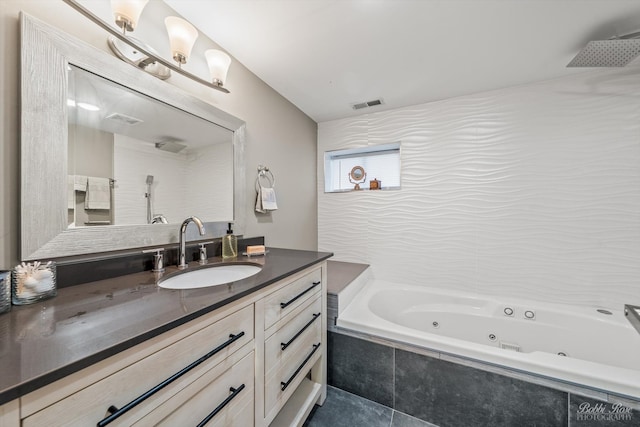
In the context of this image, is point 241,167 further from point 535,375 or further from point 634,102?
point 634,102

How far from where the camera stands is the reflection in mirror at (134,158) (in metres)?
0.88

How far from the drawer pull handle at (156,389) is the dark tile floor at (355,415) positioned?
40.6 inches

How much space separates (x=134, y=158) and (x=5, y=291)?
622mm

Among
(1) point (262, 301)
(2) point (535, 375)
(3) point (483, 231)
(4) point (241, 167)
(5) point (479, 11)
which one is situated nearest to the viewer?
(1) point (262, 301)

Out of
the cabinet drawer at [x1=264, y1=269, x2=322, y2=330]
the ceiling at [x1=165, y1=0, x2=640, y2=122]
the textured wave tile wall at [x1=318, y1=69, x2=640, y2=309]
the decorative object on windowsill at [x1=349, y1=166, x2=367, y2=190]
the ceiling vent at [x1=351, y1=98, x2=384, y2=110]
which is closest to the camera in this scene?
the cabinet drawer at [x1=264, y1=269, x2=322, y2=330]

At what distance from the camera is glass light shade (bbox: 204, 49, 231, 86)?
50.9 inches

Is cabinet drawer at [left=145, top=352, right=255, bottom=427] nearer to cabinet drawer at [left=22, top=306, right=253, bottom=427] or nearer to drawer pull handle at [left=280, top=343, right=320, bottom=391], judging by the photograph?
cabinet drawer at [left=22, top=306, right=253, bottom=427]

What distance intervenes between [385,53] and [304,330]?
1.86 m

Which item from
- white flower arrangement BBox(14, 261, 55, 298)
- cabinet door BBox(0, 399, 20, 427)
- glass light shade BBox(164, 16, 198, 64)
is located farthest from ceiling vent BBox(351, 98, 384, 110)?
cabinet door BBox(0, 399, 20, 427)

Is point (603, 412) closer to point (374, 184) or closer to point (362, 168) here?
point (374, 184)

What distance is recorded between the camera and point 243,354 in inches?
32.3

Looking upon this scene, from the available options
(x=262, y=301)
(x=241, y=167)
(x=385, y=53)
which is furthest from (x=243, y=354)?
(x=385, y=53)

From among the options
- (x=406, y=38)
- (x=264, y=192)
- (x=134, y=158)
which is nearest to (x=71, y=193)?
(x=134, y=158)

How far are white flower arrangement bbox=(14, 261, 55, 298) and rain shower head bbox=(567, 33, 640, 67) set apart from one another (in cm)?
278
